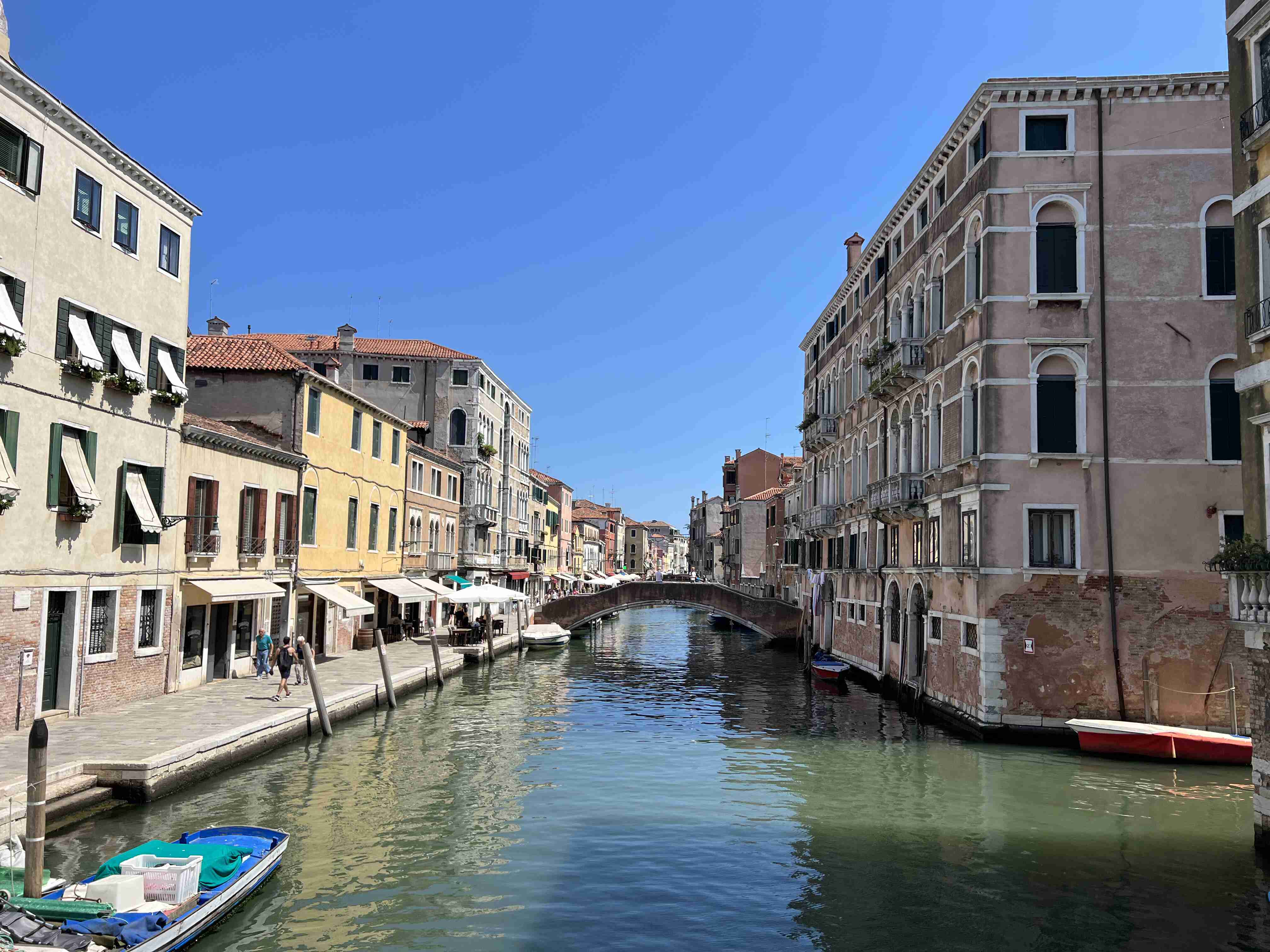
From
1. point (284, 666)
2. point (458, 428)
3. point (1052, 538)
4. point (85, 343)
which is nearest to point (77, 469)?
point (85, 343)

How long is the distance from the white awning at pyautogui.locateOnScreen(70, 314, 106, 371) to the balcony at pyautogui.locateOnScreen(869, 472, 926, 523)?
18278 millimetres

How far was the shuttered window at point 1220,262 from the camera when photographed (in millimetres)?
19703

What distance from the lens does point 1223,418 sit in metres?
19.5

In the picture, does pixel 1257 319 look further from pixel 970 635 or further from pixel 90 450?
pixel 90 450

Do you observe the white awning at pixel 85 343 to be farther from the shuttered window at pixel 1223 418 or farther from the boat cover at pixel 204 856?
the shuttered window at pixel 1223 418

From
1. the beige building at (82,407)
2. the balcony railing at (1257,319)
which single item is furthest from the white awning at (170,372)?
the balcony railing at (1257,319)

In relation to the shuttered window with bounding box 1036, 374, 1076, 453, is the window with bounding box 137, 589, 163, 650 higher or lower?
lower

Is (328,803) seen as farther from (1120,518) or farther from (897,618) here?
(897,618)

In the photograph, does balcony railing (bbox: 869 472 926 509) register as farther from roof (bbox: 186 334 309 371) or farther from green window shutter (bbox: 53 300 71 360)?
green window shutter (bbox: 53 300 71 360)

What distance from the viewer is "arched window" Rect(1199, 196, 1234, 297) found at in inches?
776

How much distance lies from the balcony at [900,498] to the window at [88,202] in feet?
61.6

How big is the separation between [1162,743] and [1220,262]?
957 cm

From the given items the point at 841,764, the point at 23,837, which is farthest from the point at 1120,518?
the point at 23,837

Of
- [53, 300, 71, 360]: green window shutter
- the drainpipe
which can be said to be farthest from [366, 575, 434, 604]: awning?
the drainpipe
